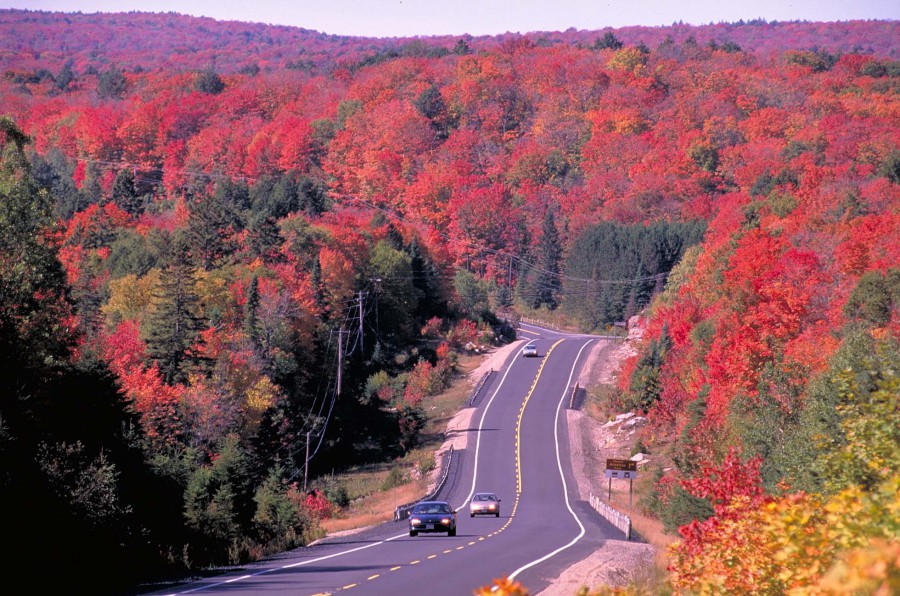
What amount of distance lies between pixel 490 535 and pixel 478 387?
56.5 m

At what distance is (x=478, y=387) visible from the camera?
92.2 metres

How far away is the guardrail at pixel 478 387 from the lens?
87.9 meters

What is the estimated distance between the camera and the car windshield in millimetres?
35562

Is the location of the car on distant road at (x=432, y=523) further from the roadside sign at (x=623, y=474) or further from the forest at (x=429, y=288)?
the roadside sign at (x=623, y=474)

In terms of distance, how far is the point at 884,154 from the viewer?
414 feet

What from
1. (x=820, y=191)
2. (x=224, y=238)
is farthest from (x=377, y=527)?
(x=820, y=191)

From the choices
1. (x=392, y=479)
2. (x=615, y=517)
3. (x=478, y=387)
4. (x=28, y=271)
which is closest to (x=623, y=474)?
(x=615, y=517)

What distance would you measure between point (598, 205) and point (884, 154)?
Answer: 39076 mm

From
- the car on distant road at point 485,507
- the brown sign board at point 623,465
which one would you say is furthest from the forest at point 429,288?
the car on distant road at point 485,507

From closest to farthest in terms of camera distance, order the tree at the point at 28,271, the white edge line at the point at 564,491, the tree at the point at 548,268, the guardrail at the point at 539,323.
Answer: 1. the white edge line at the point at 564,491
2. the tree at the point at 28,271
3. the guardrail at the point at 539,323
4. the tree at the point at 548,268

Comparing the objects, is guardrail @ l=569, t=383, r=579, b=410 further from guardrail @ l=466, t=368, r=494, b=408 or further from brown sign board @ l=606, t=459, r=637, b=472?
brown sign board @ l=606, t=459, r=637, b=472

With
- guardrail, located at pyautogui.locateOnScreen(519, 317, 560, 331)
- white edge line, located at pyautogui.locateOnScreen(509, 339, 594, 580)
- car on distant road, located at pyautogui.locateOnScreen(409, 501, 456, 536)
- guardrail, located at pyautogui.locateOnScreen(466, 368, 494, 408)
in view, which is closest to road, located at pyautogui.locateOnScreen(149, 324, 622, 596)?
white edge line, located at pyautogui.locateOnScreen(509, 339, 594, 580)

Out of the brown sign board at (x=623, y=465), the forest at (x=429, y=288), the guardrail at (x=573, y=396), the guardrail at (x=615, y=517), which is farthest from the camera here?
the guardrail at (x=573, y=396)

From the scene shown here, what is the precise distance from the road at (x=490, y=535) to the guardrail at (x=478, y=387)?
733mm
